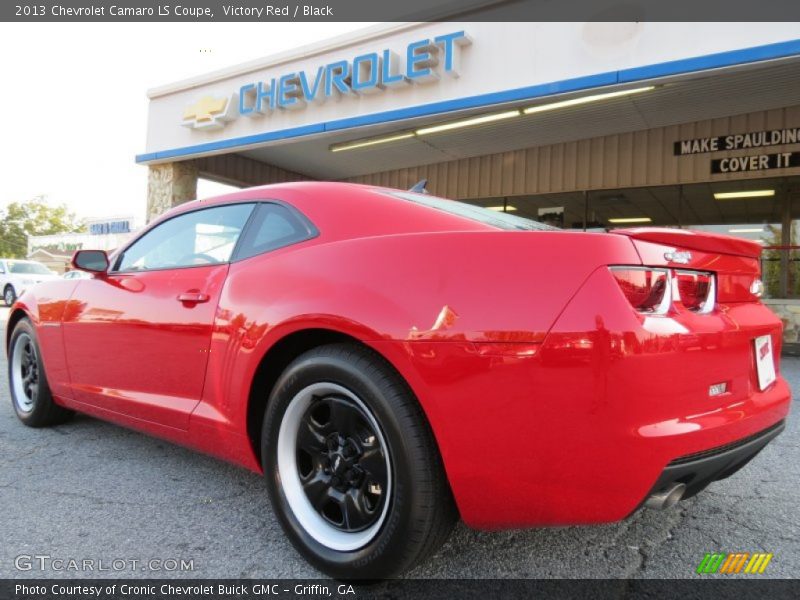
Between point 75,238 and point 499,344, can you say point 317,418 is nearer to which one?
point 499,344

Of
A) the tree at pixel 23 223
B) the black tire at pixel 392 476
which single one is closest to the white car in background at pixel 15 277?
the black tire at pixel 392 476

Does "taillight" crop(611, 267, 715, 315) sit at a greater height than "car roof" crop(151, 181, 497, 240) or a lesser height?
lesser

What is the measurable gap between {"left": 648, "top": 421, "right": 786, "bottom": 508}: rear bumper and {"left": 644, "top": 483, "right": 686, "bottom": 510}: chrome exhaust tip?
15mm

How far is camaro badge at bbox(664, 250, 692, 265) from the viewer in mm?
1634

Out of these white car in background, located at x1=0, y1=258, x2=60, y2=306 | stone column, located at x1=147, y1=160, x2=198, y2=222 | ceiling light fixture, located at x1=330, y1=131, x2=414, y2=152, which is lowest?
white car in background, located at x1=0, y1=258, x2=60, y2=306

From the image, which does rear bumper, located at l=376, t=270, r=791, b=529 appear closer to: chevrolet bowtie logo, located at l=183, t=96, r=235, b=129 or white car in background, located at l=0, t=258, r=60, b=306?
chevrolet bowtie logo, located at l=183, t=96, r=235, b=129

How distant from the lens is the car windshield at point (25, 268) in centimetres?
1916

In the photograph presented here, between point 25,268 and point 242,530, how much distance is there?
21.5 m

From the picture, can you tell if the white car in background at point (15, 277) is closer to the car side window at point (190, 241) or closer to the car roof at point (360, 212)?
the car side window at point (190, 241)

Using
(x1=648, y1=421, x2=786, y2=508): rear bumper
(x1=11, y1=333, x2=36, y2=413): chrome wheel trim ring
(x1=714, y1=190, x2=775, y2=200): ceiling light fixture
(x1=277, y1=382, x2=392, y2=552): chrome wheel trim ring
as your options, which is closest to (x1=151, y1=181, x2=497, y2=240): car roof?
(x1=277, y1=382, x2=392, y2=552): chrome wheel trim ring

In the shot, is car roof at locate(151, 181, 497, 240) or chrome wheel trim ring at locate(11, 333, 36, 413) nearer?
car roof at locate(151, 181, 497, 240)

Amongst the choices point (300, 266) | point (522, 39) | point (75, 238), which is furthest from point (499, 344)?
point (75, 238)

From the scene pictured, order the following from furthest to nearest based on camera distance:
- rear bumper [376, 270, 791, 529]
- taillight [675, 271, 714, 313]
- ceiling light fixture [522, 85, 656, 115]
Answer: ceiling light fixture [522, 85, 656, 115] → taillight [675, 271, 714, 313] → rear bumper [376, 270, 791, 529]

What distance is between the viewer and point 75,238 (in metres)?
42.4
